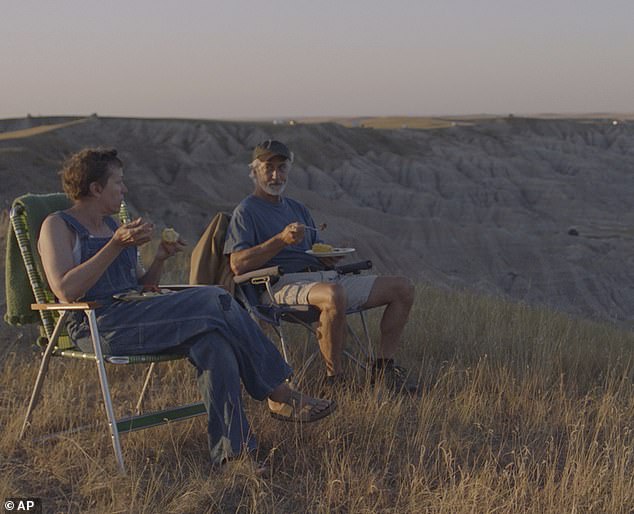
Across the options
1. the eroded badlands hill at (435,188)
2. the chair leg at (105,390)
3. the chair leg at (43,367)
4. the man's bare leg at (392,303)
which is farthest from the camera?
the eroded badlands hill at (435,188)

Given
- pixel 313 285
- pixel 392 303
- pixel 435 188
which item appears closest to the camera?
pixel 313 285

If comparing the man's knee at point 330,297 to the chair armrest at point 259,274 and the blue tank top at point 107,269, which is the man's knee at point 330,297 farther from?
the blue tank top at point 107,269

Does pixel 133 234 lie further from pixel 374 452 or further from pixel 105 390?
pixel 374 452

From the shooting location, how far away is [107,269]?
4.30 metres

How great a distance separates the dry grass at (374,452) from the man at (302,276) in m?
0.33

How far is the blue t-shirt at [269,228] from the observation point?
213 inches

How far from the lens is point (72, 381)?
16.9 feet

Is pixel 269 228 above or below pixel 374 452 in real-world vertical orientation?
above

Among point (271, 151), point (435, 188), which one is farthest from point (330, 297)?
point (435, 188)

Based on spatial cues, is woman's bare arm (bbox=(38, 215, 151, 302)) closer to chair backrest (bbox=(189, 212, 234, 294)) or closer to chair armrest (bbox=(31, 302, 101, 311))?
chair armrest (bbox=(31, 302, 101, 311))

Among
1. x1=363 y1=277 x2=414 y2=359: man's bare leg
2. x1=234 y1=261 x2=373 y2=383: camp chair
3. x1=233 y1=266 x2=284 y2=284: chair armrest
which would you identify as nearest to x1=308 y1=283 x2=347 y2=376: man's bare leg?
x1=234 y1=261 x2=373 y2=383: camp chair

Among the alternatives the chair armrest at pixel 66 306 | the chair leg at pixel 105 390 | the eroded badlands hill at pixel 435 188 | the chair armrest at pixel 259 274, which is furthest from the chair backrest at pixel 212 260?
the eroded badlands hill at pixel 435 188

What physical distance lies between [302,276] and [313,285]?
0.36 metres

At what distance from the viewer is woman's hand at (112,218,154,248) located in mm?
3818
